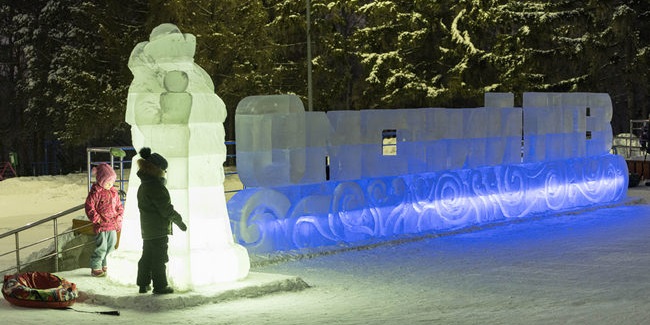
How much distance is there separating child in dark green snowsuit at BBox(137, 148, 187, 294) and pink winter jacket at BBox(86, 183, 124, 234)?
158 cm

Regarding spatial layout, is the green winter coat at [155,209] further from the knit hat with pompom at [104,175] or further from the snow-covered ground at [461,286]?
the knit hat with pompom at [104,175]

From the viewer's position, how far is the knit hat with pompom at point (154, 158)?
1038 cm

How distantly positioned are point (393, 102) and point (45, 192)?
18532mm

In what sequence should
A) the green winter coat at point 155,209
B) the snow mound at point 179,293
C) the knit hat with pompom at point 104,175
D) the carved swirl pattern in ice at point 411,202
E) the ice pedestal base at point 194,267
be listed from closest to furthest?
the snow mound at point 179,293 < the green winter coat at point 155,209 < the ice pedestal base at point 194,267 < the knit hat with pompom at point 104,175 < the carved swirl pattern in ice at point 411,202

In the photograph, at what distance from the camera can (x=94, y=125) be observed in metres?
43.0

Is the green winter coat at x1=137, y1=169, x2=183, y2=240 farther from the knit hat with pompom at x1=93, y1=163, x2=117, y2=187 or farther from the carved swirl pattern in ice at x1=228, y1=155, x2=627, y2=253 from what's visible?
the carved swirl pattern in ice at x1=228, y1=155, x2=627, y2=253

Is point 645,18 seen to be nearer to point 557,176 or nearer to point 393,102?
point 393,102

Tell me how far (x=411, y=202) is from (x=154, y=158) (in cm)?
626

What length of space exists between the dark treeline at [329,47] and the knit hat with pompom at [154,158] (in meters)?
29.8

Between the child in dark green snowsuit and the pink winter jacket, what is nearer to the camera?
the child in dark green snowsuit

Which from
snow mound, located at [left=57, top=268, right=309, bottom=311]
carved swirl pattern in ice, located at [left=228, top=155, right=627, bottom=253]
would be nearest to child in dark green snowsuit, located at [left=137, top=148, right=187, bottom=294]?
snow mound, located at [left=57, top=268, right=309, bottom=311]

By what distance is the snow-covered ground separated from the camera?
959 cm

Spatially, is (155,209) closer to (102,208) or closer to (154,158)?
A: (154,158)

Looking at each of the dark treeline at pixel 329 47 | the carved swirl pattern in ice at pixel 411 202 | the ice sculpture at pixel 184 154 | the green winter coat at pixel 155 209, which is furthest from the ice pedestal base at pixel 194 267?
the dark treeline at pixel 329 47
